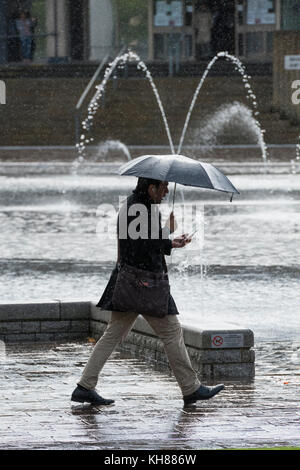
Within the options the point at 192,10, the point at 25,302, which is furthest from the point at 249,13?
the point at 25,302

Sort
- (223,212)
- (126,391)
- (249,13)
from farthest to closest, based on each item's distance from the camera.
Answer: (249,13) < (223,212) < (126,391)

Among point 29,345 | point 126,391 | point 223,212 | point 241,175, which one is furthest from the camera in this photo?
point 241,175

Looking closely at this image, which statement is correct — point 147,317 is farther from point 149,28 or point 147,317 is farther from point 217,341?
point 149,28

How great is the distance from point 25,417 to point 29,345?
2598 mm

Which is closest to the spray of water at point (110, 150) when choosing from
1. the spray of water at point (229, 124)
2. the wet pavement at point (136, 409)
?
the spray of water at point (229, 124)

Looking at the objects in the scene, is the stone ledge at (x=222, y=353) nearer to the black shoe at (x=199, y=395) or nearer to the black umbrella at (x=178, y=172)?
the black shoe at (x=199, y=395)

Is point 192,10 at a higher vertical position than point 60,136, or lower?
higher

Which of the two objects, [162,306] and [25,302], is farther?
[25,302]

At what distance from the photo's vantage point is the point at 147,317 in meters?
7.43

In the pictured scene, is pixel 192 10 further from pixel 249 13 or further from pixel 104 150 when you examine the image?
pixel 104 150

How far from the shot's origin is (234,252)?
15898mm

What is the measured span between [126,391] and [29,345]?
1.91 metres

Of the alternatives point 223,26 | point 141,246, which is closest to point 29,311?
point 141,246

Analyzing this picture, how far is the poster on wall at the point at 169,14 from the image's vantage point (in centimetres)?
5050
